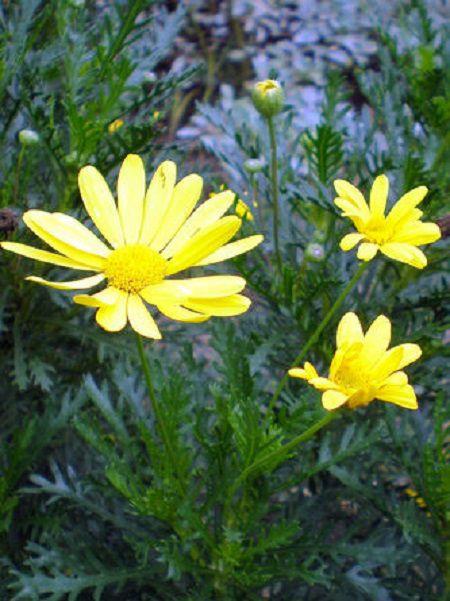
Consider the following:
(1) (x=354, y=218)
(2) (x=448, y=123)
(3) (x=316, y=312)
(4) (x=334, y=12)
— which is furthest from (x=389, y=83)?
(4) (x=334, y=12)

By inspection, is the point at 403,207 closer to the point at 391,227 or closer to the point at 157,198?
the point at 391,227

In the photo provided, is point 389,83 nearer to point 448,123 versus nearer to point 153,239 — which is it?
point 448,123

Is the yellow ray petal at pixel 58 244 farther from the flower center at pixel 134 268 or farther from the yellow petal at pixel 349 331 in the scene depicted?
the yellow petal at pixel 349 331

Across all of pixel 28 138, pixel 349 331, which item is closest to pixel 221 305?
pixel 349 331

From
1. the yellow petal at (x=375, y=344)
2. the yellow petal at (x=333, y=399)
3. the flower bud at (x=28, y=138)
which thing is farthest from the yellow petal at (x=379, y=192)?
the flower bud at (x=28, y=138)

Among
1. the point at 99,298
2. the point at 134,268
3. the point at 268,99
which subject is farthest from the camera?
the point at 268,99

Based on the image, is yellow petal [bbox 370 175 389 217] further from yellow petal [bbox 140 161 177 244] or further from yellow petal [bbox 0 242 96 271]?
yellow petal [bbox 0 242 96 271]
